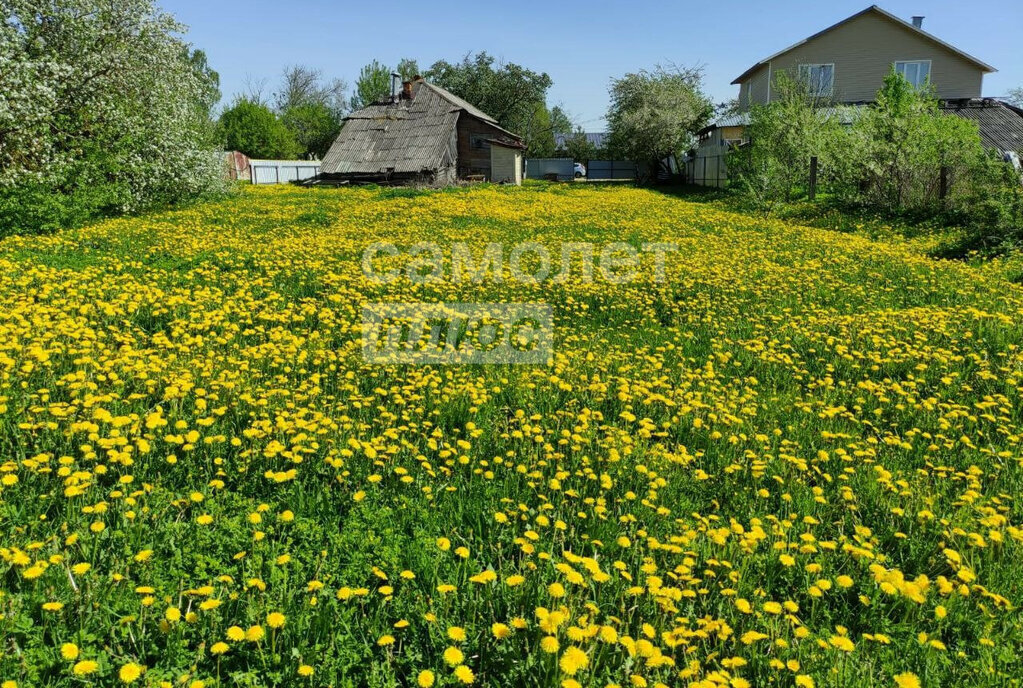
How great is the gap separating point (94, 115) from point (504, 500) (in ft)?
55.5

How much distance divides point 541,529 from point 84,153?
16.3 meters

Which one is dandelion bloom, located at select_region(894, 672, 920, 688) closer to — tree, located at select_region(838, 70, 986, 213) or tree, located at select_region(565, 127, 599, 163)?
tree, located at select_region(838, 70, 986, 213)

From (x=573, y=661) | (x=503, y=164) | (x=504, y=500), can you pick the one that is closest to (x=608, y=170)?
(x=503, y=164)

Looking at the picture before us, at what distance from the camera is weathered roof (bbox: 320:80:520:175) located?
37188 mm

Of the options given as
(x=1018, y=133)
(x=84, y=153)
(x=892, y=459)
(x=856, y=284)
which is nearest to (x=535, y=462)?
(x=892, y=459)

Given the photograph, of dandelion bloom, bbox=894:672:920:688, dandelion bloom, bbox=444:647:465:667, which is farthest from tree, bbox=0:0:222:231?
dandelion bloom, bbox=894:672:920:688

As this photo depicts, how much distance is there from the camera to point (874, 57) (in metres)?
36.6

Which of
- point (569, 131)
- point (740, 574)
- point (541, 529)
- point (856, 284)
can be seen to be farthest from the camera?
point (569, 131)

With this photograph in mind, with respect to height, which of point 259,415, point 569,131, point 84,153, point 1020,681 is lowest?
point 1020,681

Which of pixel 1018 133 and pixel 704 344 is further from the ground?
pixel 1018 133

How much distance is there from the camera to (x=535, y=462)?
422 cm

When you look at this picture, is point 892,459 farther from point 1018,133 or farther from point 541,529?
point 1018,133

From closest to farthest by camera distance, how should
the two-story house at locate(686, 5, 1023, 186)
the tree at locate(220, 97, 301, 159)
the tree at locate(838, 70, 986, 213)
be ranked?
the tree at locate(838, 70, 986, 213) → the two-story house at locate(686, 5, 1023, 186) → the tree at locate(220, 97, 301, 159)

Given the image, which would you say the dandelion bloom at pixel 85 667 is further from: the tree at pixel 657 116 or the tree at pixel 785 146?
the tree at pixel 657 116
